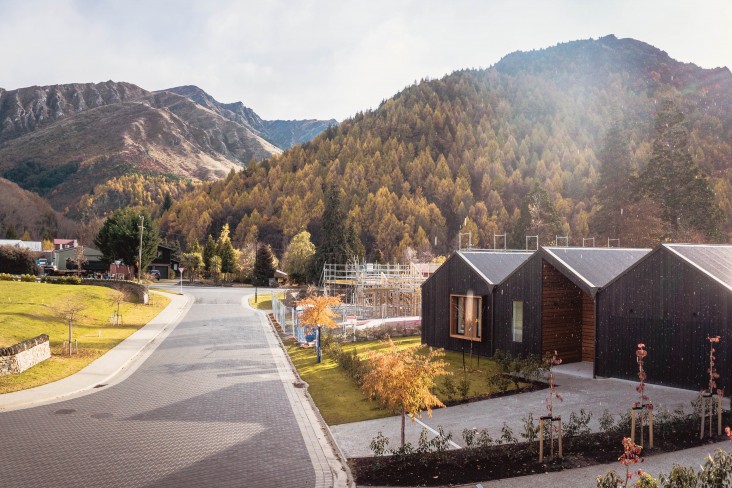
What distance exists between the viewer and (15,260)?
173 feet

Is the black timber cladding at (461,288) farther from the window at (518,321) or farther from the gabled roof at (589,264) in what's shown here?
the gabled roof at (589,264)

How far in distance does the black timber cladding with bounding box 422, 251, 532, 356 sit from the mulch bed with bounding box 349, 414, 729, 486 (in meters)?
10.4

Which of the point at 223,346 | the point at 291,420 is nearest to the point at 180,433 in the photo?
the point at 291,420

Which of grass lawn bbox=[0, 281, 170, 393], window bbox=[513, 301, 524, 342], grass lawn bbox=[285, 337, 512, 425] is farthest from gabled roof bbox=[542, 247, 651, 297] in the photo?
grass lawn bbox=[0, 281, 170, 393]

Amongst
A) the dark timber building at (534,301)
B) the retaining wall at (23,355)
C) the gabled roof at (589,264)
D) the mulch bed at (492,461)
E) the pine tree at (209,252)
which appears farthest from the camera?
the pine tree at (209,252)

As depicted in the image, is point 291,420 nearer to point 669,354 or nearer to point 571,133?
point 669,354

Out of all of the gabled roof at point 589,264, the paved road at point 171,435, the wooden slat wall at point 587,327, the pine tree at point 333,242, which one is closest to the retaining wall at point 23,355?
the paved road at point 171,435

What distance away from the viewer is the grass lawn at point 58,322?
60.3 ft

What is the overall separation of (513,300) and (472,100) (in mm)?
129370

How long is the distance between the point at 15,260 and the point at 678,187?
68.3m

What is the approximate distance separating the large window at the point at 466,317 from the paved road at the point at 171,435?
26.9 ft

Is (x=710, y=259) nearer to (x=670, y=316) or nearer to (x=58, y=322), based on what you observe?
(x=670, y=316)

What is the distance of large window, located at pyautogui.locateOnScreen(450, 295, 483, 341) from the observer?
Answer: 21.7 m

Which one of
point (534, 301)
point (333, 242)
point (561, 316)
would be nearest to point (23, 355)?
point (534, 301)
